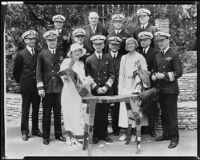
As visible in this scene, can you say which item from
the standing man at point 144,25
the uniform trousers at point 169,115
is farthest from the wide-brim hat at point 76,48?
the uniform trousers at point 169,115

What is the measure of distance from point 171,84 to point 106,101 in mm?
986

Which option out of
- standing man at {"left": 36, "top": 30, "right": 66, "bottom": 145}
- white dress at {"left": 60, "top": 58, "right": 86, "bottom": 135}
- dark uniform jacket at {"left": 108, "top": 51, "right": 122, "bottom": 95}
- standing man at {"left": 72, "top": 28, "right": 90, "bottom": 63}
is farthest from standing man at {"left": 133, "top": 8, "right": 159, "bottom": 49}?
standing man at {"left": 36, "top": 30, "right": 66, "bottom": 145}

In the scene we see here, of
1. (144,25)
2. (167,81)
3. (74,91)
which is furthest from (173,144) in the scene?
(144,25)

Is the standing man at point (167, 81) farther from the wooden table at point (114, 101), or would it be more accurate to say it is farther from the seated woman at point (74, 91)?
the seated woman at point (74, 91)

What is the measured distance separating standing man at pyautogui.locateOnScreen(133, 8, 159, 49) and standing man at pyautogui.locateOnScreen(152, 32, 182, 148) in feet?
0.28

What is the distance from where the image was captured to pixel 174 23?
6230mm

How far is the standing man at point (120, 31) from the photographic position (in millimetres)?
6176

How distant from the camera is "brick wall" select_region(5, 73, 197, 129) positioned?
6219 millimetres

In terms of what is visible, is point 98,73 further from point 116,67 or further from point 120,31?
point 120,31

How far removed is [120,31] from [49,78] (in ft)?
4.08

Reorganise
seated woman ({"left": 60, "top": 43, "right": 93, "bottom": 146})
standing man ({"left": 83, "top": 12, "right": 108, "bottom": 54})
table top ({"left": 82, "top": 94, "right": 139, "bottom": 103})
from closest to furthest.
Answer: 1. table top ({"left": 82, "top": 94, "right": 139, "bottom": 103})
2. seated woman ({"left": 60, "top": 43, "right": 93, "bottom": 146})
3. standing man ({"left": 83, "top": 12, "right": 108, "bottom": 54})

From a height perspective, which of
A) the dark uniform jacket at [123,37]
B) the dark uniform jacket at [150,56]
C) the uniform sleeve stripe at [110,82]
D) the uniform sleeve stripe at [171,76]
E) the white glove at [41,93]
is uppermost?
the dark uniform jacket at [123,37]

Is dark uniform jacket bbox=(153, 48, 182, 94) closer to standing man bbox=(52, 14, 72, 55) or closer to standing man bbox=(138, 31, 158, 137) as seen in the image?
standing man bbox=(138, 31, 158, 137)

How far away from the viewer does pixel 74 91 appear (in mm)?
6148
